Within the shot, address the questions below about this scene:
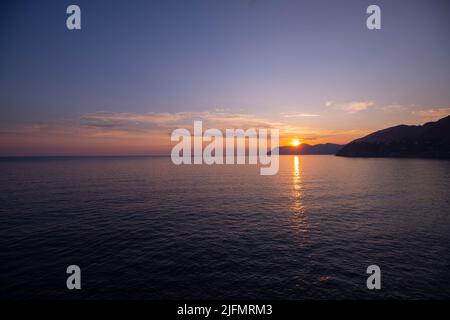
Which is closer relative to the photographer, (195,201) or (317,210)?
(317,210)

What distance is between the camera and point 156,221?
43188 mm

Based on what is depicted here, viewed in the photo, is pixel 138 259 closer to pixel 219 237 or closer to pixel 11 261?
pixel 219 237

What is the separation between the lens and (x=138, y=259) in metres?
27.7

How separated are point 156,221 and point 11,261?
20.1 meters

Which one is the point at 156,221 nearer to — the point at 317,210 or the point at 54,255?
the point at 54,255

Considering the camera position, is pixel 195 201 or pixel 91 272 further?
pixel 195 201

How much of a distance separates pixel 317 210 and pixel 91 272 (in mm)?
44626
